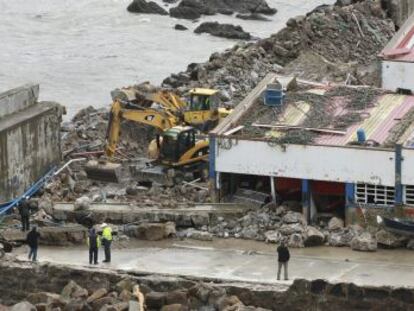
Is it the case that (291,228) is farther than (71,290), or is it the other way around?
(291,228)

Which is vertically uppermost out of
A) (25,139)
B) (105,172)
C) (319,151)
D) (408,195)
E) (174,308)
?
(25,139)

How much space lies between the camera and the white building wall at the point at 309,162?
3247 cm

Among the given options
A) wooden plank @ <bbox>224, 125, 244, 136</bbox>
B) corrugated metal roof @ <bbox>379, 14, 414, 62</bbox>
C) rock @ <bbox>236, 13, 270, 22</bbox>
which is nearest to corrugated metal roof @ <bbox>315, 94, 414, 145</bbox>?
wooden plank @ <bbox>224, 125, 244, 136</bbox>

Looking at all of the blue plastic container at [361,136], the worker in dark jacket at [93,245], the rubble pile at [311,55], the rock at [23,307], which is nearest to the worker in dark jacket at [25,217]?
the worker in dark jacket at [93,245]

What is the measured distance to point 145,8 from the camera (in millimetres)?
75875

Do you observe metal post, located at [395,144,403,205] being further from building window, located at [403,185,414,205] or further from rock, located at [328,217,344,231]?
rock, located at [328,217,344,231]

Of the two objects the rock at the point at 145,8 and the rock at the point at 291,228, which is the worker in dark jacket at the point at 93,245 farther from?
the rock at the point at 145,8

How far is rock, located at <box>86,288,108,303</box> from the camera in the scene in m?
27.7

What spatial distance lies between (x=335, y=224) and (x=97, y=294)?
7.04 metres

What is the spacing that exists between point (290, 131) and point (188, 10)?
41.1 meters

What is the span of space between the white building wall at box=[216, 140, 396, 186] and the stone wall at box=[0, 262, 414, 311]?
5.12 meters

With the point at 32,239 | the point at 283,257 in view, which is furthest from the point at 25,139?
the point at 283,257

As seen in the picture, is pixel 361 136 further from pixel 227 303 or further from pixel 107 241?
pixel 227 303

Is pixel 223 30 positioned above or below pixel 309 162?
above
